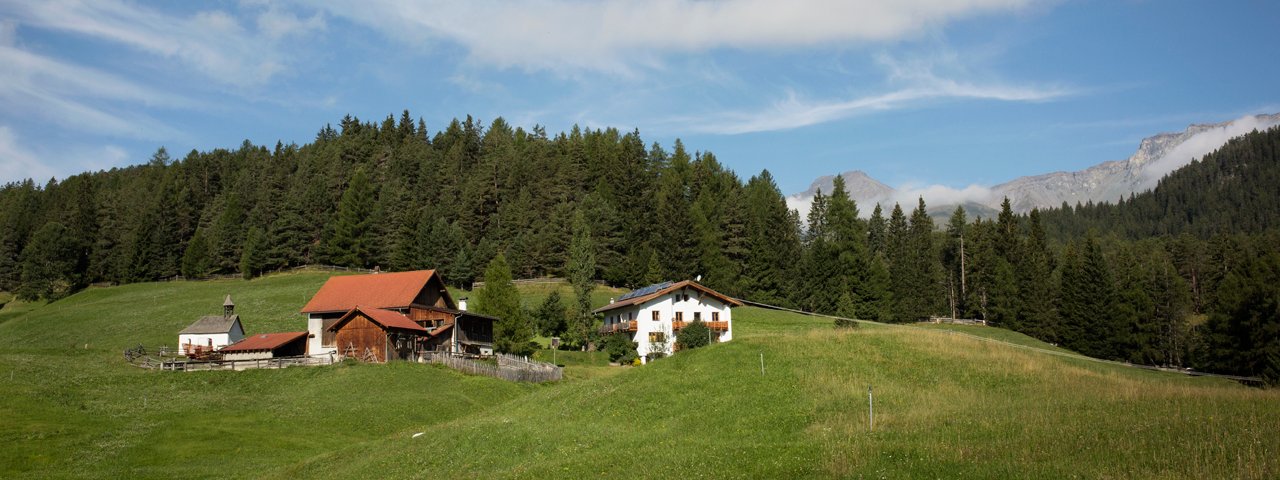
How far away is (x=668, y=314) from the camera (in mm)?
66875

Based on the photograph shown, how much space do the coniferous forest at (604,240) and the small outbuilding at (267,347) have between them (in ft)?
115

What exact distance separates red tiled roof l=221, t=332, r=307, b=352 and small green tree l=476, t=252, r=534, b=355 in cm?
1526

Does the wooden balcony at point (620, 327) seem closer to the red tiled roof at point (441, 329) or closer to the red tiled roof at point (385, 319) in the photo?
the red tiled roof at point (441, 329)

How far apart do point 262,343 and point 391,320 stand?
11.4m

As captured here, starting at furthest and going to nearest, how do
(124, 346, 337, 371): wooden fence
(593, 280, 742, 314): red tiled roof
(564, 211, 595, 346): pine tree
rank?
(564, 211, 595, 346): pine tree, (593, 280, 742, 314): red tiled roof, (124, 346, 337, 371): wooden fence

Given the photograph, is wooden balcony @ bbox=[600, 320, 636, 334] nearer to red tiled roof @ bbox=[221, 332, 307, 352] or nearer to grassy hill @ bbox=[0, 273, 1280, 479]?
grassy hill @ bbox=[0, 273, 1280, 479]

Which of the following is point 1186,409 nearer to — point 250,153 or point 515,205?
point 515,205

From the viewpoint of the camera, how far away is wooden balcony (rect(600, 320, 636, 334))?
66125mm

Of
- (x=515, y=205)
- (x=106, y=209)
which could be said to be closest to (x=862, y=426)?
(x=515, y=205)

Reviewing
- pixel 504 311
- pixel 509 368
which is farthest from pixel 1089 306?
pixel 509 368

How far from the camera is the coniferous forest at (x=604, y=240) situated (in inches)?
3654

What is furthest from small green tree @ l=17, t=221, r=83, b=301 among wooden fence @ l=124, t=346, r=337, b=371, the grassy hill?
wooden fence @ l=124, t=346, r=337, b=371

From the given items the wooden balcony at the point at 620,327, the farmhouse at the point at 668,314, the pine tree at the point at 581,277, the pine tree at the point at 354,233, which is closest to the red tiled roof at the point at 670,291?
the farmhouse at the point at 668,314

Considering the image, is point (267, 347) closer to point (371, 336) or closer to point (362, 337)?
point (362, 337)
